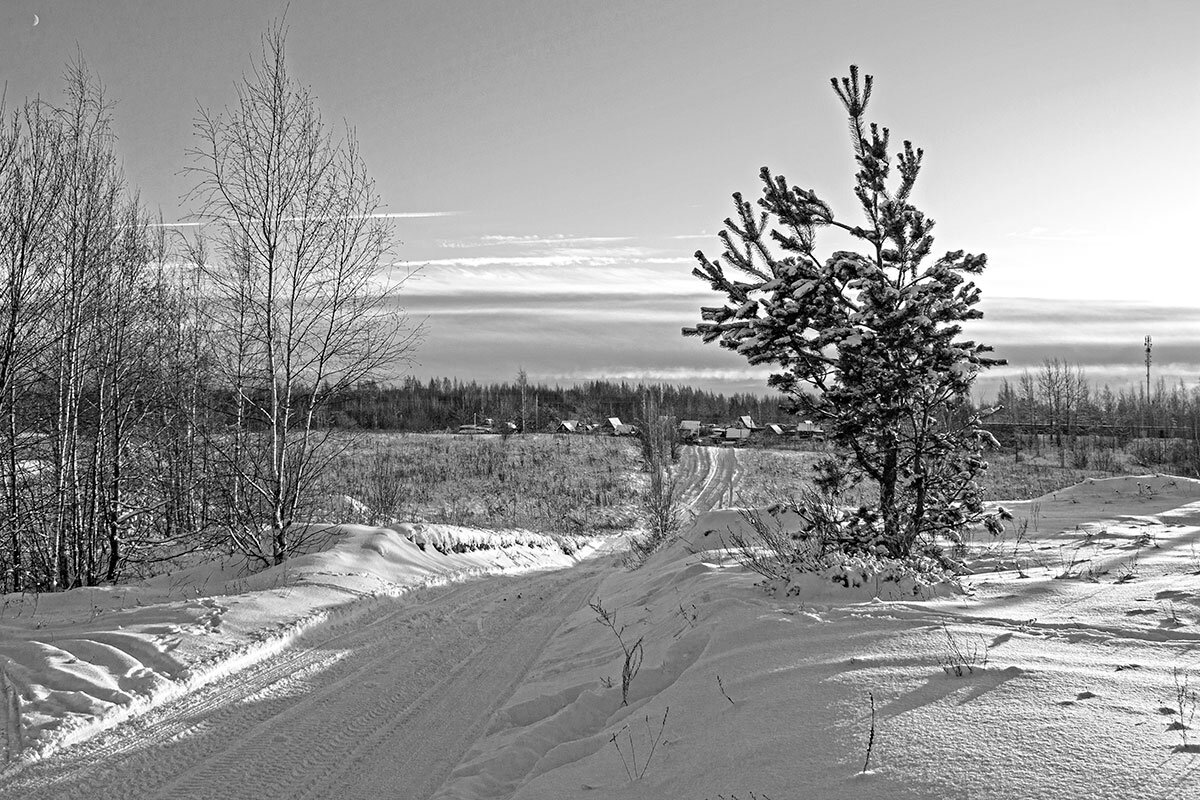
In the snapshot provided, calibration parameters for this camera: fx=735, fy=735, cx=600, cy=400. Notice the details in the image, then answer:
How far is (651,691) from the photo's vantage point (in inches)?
212

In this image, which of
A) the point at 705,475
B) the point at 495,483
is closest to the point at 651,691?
the point at 495,483

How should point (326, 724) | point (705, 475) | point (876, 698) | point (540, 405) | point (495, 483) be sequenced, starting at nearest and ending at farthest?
point (876, 698) < point (326, 724) < point (495, 483) < point (705, 475) < point (540, 405)

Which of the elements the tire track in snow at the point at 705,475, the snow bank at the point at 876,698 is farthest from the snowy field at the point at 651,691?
the tire track in snow at the point at 705,475

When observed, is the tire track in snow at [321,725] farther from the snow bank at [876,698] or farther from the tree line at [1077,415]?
the tree line at [1077,415]

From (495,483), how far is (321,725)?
35.5 meters

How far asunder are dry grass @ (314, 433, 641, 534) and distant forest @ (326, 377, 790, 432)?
106 ft

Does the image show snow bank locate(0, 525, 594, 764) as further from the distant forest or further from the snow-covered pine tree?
the distant forest

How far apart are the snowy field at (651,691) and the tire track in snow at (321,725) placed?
0.02m

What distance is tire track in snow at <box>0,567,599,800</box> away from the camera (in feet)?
14.9

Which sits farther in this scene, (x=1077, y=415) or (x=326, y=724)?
(x=1077, y=415)

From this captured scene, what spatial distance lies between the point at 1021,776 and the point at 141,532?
686 inches

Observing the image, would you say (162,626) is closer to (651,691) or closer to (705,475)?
(651,691)

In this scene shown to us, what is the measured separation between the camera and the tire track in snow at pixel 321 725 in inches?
179

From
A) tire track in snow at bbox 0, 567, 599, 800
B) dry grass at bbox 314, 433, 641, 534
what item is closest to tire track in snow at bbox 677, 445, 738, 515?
dry grass at bbox 314, 433, 641, 534
